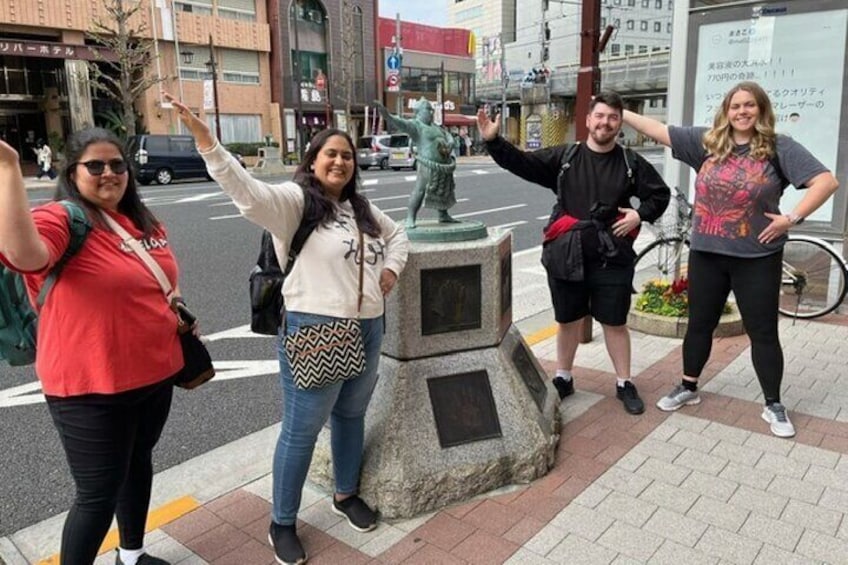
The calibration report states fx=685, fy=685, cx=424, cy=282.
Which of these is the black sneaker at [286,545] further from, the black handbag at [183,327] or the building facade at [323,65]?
the building facade at [323,65]

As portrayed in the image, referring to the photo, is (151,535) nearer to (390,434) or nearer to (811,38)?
(390,434)

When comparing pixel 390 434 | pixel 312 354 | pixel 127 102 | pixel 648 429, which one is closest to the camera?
pixel 312 354

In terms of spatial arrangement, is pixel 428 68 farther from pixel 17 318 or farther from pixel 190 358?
pixel 17 318

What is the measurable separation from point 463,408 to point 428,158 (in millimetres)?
1278

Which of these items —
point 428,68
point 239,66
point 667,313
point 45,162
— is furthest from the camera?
point 428,68

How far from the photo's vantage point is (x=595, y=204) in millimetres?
3732

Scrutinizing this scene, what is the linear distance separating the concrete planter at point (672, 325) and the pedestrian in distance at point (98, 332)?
13.9 ft

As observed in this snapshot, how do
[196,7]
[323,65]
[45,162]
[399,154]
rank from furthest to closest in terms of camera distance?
[323,65] < [196,7] < [399,154] < [45,162]

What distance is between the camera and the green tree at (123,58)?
24578 mm

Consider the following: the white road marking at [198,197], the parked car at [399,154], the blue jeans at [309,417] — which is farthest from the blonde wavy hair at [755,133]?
the parked car at [399,154]

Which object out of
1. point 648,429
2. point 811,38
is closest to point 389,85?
point 811,38

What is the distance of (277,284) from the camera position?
2.48 meters

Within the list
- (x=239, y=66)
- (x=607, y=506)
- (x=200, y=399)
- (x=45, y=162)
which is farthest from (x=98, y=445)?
(x=239, y=66)

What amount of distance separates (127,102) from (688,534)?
2537 cm
